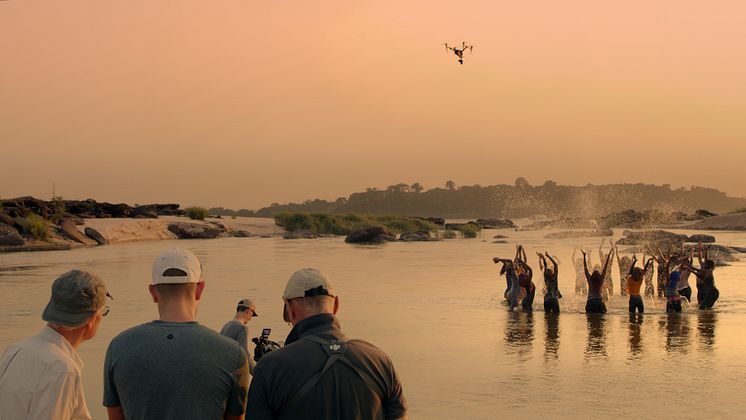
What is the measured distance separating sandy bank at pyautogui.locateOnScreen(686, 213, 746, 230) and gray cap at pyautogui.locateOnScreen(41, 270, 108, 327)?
8580 cm

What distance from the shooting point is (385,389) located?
14.4 feet

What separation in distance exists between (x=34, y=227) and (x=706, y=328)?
132 ft

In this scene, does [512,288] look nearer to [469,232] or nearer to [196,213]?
[469,232]

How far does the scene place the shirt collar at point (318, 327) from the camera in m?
4.38

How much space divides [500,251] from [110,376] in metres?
41.6

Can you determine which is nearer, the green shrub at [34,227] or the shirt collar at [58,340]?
the shirt collar at [58,340]

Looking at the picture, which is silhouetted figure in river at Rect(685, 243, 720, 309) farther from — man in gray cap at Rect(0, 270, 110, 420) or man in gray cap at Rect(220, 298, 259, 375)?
man in gray cap at Rect(0, 270, 110, 420)

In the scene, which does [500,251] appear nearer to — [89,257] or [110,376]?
[89,257]

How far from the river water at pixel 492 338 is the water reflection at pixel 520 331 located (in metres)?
0.03

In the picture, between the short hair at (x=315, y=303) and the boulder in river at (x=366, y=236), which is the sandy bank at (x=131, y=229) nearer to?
the boulder in river at (x=366, y=236)

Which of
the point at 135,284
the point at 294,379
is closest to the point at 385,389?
the point at 294,379

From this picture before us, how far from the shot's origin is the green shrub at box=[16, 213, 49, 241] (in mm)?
48156

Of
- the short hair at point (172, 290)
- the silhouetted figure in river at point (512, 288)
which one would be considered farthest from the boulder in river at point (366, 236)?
the short hair at point (172, 290)

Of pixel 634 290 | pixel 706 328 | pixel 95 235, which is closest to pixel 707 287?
pixel 634 290
